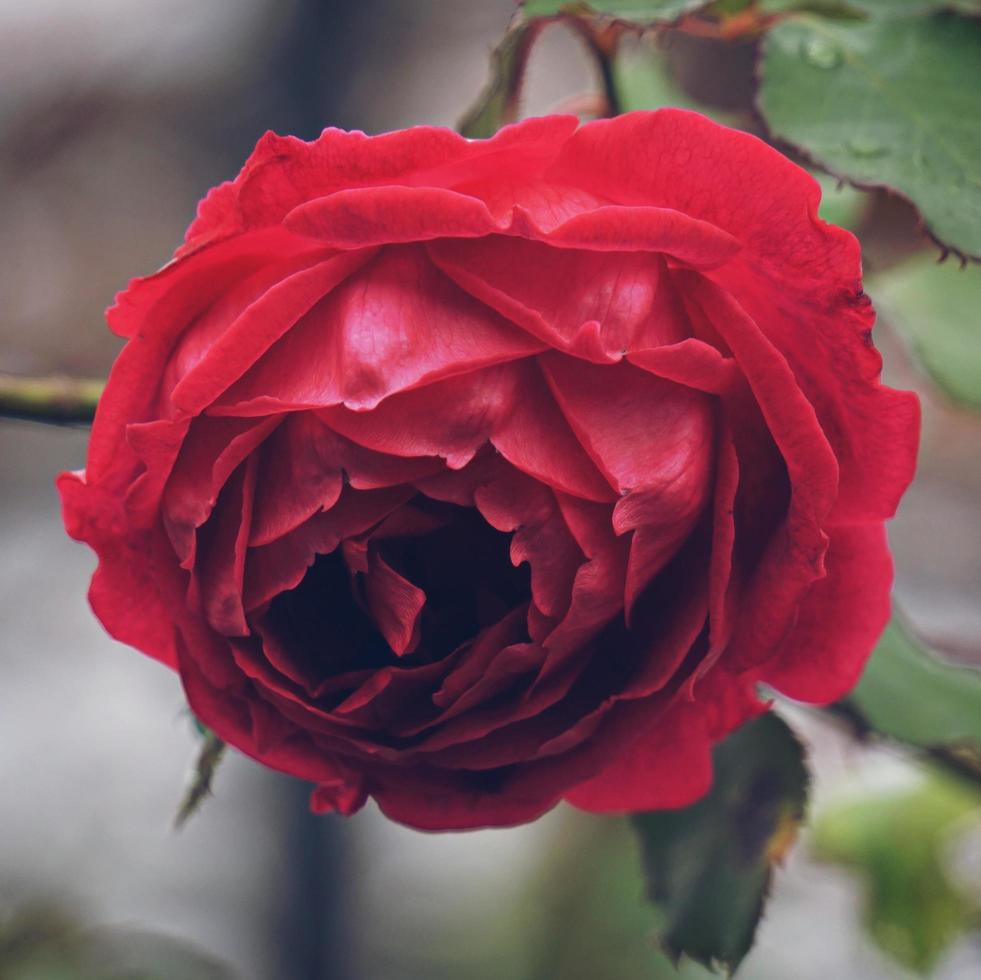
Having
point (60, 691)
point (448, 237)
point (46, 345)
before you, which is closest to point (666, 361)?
point (448, 237)

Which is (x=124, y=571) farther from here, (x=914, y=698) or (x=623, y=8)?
(x=914, y=698)

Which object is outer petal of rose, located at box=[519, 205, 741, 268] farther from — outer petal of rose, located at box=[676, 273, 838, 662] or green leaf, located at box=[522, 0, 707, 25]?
green leaf, located at box=[522, 0, 707, 25]

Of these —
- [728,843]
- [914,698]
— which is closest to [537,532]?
[728,843]

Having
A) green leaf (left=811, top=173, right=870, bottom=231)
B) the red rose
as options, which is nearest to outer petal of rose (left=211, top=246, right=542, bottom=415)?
the red rose

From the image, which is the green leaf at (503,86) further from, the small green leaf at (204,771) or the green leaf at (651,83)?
the small green leaf at (204,771)

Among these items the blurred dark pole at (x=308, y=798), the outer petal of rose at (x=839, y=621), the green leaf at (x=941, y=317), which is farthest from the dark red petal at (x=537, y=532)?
the blurred dark pole at (x=308, y=798)

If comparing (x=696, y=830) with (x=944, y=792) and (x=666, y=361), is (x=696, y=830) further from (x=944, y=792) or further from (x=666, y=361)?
(x=944, y=792)

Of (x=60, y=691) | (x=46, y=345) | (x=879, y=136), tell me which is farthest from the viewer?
(x=46, y=345)

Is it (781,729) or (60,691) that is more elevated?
(781,729)
